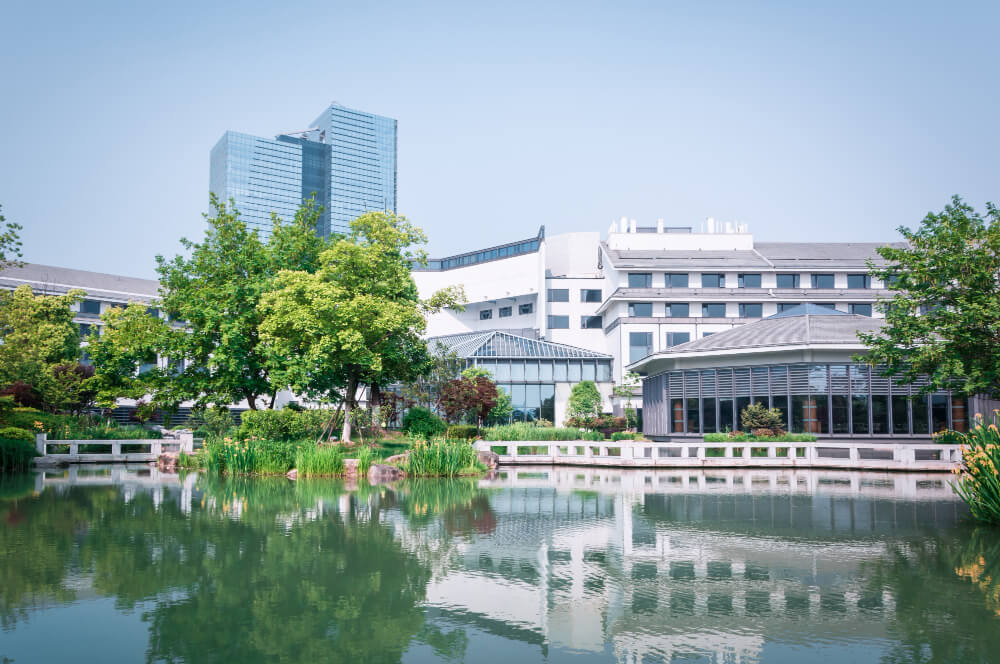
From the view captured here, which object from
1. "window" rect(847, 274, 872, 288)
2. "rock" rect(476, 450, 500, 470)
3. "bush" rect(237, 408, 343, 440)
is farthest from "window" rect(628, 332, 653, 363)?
"bush" rect(237, 408, 343, 440)

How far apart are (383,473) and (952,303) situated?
58.7 ft

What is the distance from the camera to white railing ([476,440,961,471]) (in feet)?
86.2

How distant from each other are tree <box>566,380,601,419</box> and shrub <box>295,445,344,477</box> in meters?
28.0

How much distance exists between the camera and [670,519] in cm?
1392

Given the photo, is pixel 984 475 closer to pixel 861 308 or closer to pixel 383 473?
pixel 383 473

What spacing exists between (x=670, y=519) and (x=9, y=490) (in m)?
16.7

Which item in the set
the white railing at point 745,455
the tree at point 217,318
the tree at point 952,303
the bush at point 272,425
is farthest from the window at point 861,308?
the bush at point 272,425

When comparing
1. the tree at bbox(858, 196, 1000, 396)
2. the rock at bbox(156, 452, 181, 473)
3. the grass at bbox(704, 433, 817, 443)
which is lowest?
the rock at bbox(156, 452, 181, 473)

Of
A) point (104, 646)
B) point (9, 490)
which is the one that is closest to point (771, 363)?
point (9, 490)

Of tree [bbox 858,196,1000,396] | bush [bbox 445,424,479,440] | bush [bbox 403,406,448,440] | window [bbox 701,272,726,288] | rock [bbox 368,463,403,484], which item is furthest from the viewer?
window [bbox 701,272,726,288]

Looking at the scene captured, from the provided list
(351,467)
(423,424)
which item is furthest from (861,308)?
(351,467)

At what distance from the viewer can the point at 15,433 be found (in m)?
26.7

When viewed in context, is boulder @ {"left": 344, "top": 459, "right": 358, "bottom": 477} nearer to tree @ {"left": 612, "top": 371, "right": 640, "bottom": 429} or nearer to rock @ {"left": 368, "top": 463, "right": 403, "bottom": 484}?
rock @ {"left": 368, "top": 463, "right": 403, "bottom": 484}

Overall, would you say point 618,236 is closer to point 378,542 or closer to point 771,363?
point 771,363
